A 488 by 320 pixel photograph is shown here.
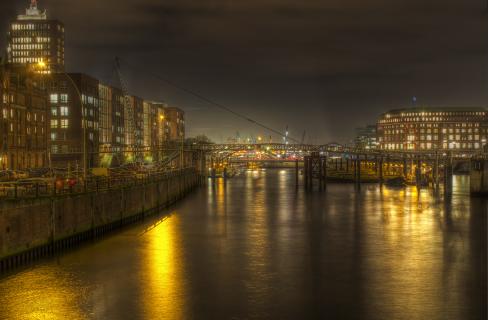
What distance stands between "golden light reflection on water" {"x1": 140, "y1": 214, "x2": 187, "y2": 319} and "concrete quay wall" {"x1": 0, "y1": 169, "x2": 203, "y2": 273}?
3.11 metres

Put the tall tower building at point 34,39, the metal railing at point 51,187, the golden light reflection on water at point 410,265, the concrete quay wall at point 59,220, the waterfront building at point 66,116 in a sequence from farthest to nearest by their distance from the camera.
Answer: the tall tower building at point 34,39, the waterfront building at point 66,116, the metal railing at point 51,187, the concrete quay wall at point 59,220, the golden light reflection on water at point 410,265

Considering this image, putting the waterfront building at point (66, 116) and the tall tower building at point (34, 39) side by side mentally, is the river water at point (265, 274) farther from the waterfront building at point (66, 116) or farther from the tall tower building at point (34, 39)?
the tall tower building at point (34, 39)

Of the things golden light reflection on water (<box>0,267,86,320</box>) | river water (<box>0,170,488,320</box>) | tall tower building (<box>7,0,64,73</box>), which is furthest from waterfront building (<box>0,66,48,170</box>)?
tall tower building (<box>7,0,64,73</box>)

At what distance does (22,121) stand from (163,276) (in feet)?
188

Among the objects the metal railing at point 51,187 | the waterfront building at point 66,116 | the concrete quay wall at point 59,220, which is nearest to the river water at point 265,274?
the concrete quay wall at point 59,220

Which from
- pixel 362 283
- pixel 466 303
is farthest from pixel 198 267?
pixel 466 303

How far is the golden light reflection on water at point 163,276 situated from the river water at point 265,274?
0.16 feet

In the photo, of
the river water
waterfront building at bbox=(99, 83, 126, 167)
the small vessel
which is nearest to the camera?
the river water

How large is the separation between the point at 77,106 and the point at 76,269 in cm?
8600

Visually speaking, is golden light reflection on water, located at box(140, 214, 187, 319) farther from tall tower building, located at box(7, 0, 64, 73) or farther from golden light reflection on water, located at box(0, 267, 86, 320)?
tall tower building, located at box(7, 0, 64, 73)

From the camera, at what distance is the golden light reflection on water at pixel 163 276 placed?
21891 mm

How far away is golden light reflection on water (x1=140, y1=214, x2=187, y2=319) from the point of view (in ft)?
71.8

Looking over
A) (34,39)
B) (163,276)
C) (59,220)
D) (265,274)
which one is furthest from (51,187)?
(34,39)

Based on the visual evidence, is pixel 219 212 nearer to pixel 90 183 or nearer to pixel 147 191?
pixel 147 191
